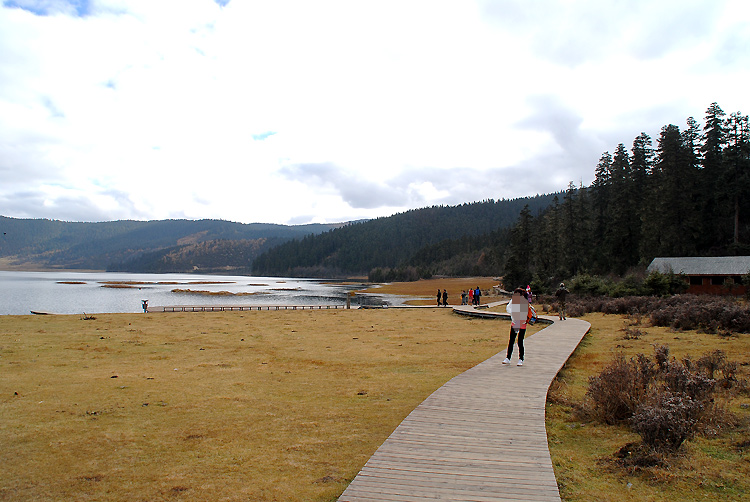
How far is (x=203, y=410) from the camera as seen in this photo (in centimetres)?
948

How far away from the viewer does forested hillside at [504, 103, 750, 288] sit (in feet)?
173

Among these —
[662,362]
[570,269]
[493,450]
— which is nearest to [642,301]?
[662,362]

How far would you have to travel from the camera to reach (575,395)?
1052cm

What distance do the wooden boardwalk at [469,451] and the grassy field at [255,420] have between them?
1.59 feet

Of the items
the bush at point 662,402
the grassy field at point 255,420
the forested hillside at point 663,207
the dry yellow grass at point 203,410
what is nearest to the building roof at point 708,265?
the forested hillside at point 663,207

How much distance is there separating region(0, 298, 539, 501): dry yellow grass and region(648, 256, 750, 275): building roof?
111 ft

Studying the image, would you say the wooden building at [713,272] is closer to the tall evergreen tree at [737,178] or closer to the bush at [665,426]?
the tall evergreen tree at [737,178]

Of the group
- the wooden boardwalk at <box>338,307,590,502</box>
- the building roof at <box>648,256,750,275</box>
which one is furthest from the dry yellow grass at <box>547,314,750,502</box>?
the building roof at <box>648,256,750,275</box>

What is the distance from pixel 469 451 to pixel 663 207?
57831mm

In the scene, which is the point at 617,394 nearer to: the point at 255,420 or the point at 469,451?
the point at 469,451

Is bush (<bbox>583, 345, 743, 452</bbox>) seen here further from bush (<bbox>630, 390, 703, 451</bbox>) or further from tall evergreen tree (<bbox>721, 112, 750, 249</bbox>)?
tall evergreen tree (<bbox>721, 112, 750, 249</bbox>)

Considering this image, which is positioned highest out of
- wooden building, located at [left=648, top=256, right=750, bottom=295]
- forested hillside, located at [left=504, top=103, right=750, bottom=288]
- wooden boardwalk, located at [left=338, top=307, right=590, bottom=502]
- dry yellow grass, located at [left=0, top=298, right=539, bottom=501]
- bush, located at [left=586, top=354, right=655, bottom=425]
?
forested hillside, located at [left=504, top=103, right=750, bottom=288]

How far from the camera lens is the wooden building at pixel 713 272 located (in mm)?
40312

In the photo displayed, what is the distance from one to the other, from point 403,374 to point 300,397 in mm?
3564
